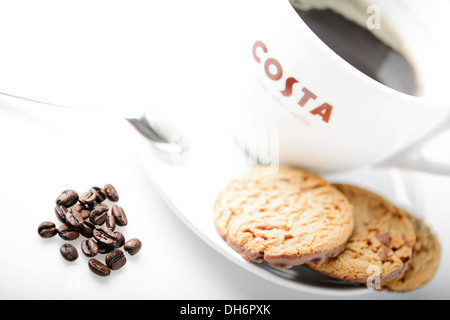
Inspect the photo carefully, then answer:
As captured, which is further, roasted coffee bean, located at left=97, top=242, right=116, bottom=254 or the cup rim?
roasted coffee bean, located at left=97, top=242, right=116, bottom=254

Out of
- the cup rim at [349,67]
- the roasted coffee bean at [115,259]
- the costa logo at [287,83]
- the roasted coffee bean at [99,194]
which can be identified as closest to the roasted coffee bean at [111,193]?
the roasted coffee bean at [99,194]

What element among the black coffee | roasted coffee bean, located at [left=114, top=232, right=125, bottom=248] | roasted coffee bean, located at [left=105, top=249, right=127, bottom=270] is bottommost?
roasted coffee bean, located at [left=105, top=249, right=127, bottom=270]

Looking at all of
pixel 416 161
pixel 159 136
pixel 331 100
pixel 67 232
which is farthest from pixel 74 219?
pixel 416 161

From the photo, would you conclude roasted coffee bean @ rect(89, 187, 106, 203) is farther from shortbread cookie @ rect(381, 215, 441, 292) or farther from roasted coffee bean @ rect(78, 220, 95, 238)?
shortbread cookie @ rect(381, 215, 441, 292)

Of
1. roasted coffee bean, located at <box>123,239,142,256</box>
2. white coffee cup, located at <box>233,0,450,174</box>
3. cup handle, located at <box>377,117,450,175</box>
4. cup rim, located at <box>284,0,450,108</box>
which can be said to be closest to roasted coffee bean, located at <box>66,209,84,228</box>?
roasted coffee bean, located at <box>123,239,142,256</box>

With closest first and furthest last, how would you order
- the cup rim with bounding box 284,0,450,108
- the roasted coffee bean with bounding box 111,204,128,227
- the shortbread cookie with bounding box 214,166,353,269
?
the cup rim with bounding box 284,0,450,108, the shortbread cookie with bounding box 214,166,353,269, the roasted coffee bean with bounding box 111,204,128,227

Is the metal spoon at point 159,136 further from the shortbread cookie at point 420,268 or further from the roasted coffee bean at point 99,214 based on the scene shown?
the shortbread cookie at point 420,268

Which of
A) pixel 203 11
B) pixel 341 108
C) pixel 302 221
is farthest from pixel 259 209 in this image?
pixel 203 11

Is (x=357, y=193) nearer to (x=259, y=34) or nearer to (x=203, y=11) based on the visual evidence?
(x=259, y=34)
